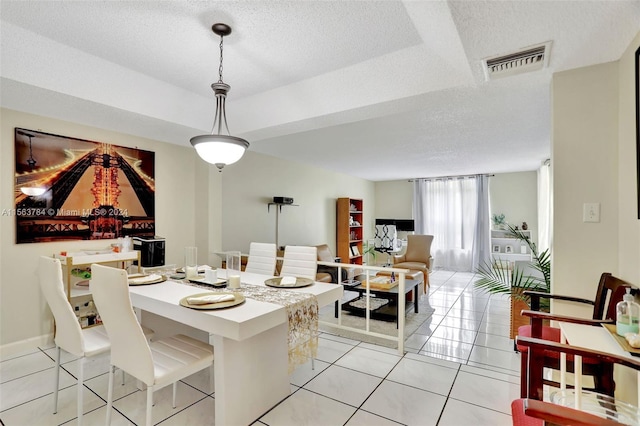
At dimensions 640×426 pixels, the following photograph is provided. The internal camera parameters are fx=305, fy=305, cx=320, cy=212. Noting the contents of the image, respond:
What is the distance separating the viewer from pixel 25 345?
2.76 m

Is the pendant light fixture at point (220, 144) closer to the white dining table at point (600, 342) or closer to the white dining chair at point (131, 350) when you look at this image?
the white dining chair at point (131, 350)

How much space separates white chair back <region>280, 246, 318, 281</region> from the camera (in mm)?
2732

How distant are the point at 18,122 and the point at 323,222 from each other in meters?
4.91

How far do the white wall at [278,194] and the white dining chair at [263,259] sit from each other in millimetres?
1401

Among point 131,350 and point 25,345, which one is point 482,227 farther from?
point 25,345

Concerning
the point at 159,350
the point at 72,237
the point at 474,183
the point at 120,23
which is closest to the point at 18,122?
the point at 72,237

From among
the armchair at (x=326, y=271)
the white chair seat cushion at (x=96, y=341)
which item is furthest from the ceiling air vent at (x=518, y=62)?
the armchair at (x=326, y=271)

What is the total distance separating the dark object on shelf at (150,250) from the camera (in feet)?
10.8

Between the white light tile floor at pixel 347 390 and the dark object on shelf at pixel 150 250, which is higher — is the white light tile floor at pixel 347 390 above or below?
below

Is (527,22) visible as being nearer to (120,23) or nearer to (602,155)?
(602,155)

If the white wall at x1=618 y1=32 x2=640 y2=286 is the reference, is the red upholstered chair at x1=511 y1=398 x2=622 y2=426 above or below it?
below

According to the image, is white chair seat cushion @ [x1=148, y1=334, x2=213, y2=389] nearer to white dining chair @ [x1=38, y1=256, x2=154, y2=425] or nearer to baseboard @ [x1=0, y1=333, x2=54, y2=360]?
white dining chair @ [x1=38, y1=256, x2=154, y2=425]

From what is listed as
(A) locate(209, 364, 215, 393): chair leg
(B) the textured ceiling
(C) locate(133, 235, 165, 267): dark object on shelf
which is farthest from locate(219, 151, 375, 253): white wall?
(A) locate(209, 364, 215, 393): chair leg

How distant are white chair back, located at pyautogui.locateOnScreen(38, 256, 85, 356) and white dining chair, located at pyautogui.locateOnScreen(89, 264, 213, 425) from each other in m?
0.26
